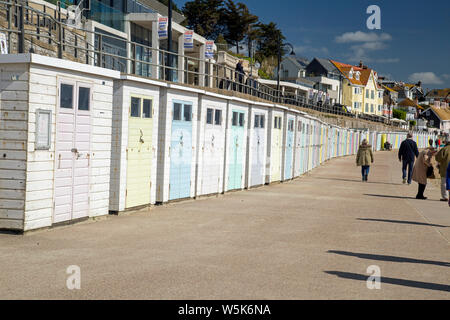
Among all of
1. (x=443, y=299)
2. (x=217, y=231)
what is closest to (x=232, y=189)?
(x=217, y=231)

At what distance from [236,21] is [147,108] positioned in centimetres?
8638

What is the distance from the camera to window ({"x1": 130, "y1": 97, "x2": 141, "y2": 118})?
11.9 m

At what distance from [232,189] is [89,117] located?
7.87 meters

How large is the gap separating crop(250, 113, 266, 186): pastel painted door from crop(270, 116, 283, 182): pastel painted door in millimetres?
804

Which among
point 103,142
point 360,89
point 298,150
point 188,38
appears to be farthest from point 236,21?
point 103,142

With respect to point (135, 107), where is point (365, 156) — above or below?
below

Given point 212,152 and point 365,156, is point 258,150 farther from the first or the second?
point 365,156

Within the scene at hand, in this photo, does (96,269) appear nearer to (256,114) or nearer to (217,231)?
(217,231)

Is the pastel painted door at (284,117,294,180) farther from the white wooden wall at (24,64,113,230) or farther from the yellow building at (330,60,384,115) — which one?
the yellow building at (330,60,384,115)

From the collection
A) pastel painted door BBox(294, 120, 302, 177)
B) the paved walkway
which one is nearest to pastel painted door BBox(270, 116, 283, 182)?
pastel painted door BBox(294, 120, 302, 177)

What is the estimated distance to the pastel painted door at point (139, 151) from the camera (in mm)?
→ 11969

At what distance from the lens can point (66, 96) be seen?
9820mm

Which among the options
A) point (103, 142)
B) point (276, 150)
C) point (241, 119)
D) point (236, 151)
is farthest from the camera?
point (276, 150)

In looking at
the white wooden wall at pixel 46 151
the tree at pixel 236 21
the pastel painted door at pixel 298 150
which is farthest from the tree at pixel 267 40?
the white wooden wall at pixel 46 151
